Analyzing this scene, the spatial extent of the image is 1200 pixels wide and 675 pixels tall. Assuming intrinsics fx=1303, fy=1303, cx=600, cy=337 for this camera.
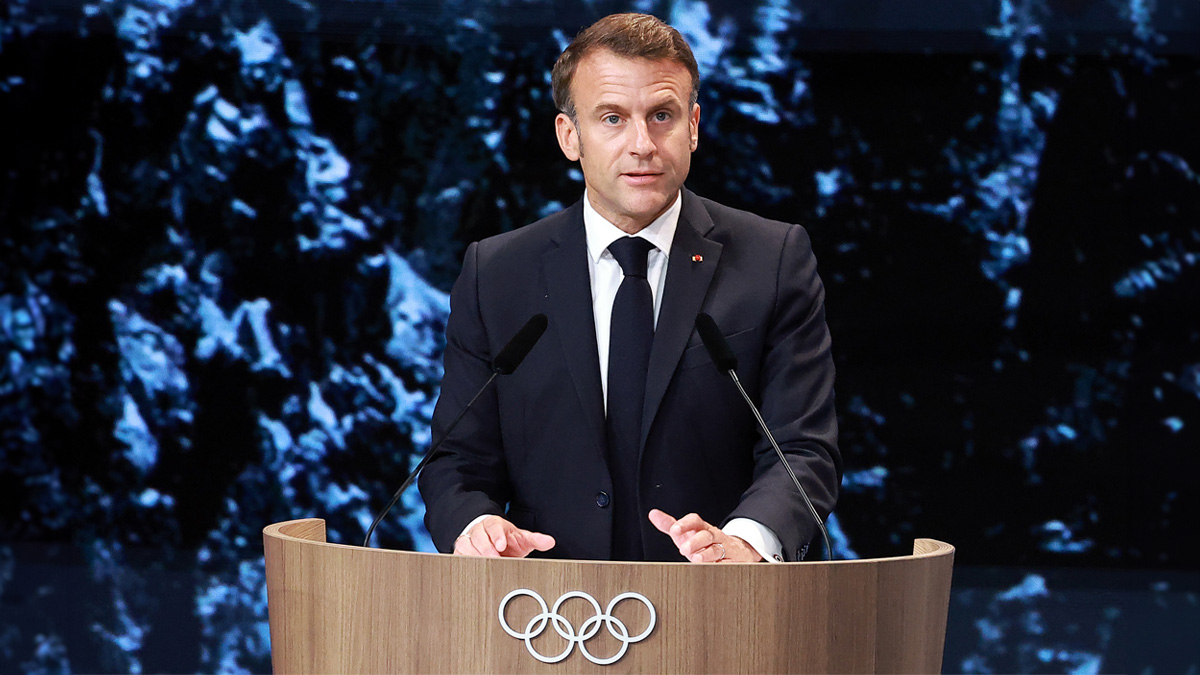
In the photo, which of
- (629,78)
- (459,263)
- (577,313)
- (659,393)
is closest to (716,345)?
(659,393)

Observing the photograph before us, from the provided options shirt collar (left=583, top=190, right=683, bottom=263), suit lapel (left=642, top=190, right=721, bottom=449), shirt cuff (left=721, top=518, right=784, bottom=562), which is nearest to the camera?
shirt cuff (left=721, top=518, right=784, bottom=562)

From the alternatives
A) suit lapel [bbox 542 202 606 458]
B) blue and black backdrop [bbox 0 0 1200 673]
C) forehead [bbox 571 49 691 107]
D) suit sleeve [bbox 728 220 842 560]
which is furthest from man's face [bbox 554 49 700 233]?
blue and black backdrop [bbox 0 0 1200 673]

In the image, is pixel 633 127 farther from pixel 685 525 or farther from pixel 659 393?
pixel 685 525

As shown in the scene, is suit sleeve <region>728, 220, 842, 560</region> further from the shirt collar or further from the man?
the shirt collar

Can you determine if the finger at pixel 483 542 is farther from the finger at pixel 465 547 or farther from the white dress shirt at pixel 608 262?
the white dress shirt at pixel 608 262

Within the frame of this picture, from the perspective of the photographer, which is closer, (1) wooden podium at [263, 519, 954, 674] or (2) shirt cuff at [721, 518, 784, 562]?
(1) wooden podium at [263, 519, 954, 674]

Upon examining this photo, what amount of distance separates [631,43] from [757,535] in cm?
71

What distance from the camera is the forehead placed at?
5.93 ft

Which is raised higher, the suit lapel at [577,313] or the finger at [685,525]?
the suit lapel at [577,313]

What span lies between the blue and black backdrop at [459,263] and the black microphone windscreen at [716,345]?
2.50 m

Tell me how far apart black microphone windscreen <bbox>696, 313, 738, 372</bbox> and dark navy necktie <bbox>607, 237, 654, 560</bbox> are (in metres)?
0.23

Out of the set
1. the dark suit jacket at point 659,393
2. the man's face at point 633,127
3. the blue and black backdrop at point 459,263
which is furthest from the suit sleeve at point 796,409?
the blue and black backdrop at point 459,263

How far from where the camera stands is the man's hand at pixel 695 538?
1.44m

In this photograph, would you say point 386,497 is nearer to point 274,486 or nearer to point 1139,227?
point 274,486
